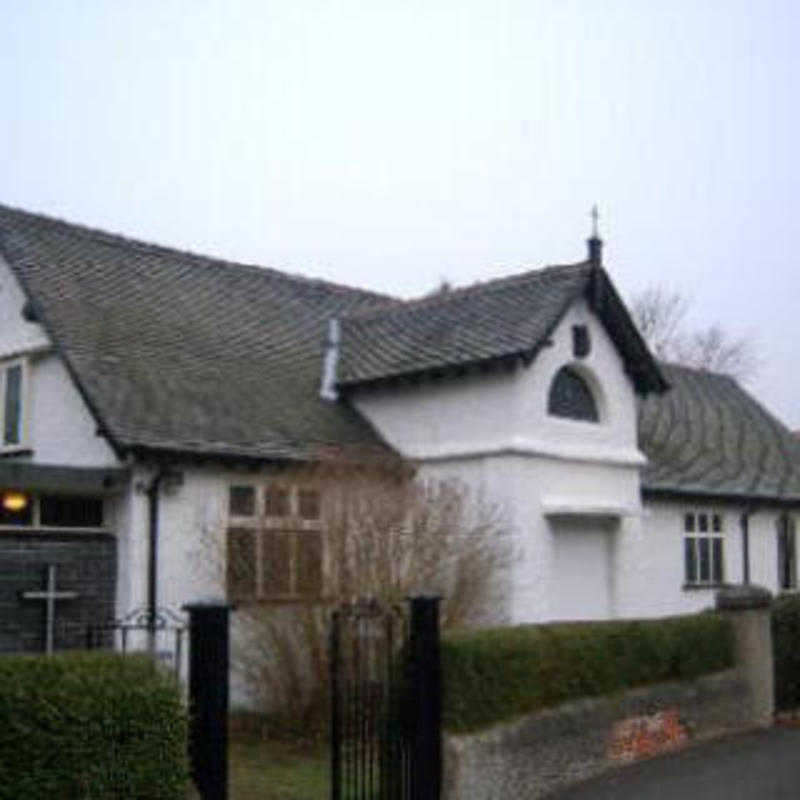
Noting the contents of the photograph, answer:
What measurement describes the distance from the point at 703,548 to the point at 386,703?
52.8 feet

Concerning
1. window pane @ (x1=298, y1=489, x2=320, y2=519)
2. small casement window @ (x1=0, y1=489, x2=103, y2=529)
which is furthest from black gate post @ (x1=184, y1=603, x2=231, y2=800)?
window pane @ (x1=298, y1=489, x2=320, y2=519)

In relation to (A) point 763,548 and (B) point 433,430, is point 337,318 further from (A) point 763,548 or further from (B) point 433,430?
(A) point 763,548

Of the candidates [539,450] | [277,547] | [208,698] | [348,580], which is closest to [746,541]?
[539,450]

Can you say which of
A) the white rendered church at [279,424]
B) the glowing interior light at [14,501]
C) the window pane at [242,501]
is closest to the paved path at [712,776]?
the white rendered church at [279,424]

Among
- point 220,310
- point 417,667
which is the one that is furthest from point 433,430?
point 417,667

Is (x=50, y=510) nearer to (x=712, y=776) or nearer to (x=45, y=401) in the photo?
(x=45, y=401)

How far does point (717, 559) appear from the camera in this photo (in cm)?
2566

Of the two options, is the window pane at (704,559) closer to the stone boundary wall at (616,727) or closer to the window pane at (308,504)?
the stone boundary wall at (616,727)

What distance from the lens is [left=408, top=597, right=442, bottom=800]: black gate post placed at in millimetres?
10508

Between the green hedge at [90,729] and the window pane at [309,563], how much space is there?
711 cm

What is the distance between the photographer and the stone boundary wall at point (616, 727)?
11.1m

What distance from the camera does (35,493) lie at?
1611cm

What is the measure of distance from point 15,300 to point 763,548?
650 inches

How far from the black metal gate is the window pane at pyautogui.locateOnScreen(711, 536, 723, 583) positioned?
1574cm
